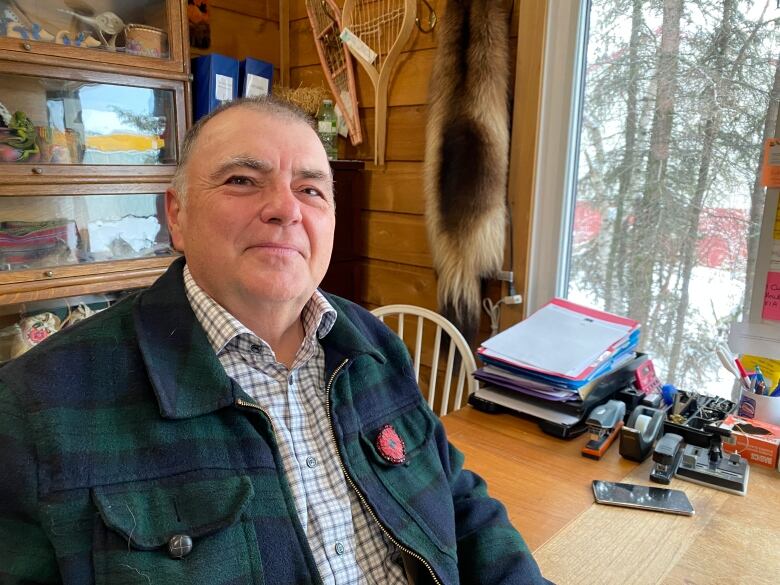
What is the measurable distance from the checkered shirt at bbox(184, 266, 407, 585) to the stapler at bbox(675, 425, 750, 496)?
0.71 m

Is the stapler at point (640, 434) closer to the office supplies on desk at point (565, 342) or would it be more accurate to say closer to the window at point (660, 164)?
the office supplies on desk at point (565, 342)

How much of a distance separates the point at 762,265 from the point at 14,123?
221cm

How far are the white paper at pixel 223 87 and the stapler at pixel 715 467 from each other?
1.96 m

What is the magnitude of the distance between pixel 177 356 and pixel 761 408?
4.43 feet

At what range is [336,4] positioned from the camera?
7.62ft

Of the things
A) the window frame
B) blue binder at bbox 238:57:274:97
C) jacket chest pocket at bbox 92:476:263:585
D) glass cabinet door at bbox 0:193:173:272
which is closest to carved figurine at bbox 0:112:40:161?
glass cabinet door at bbox 0:193:173:272

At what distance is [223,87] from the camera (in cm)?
220

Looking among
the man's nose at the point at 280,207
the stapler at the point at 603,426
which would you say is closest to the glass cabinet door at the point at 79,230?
the man's nose at the point at 280,207

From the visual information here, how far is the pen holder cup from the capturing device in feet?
4.52

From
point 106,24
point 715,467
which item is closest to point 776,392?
point 715,467

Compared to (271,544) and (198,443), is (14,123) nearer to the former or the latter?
(198,443)

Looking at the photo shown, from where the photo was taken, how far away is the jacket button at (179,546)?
2.37 ft

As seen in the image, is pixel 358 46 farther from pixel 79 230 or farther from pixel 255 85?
pixel 79 230

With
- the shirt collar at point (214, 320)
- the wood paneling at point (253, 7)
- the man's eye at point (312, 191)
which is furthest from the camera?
the wood paneling at point (253, 7)
